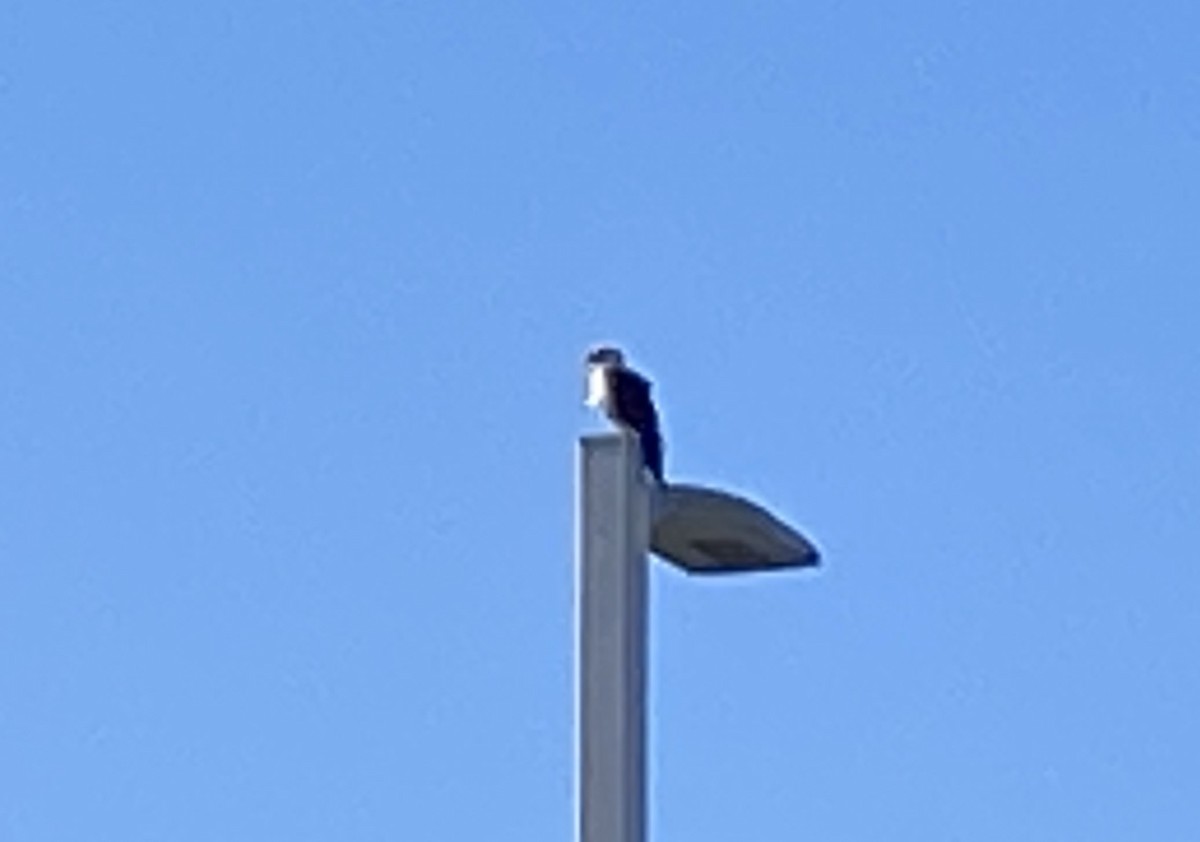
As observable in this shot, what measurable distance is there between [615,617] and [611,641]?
54mm

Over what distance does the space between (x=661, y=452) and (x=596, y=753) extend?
119 cm

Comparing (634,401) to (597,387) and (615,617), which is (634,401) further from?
(615,617)

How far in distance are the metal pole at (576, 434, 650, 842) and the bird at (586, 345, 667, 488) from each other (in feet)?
1.24

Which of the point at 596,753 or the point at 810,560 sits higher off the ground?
the point at 810,560

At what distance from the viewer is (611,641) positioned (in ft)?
33.1

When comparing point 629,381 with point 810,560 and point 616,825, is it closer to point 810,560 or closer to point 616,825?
point 810,560

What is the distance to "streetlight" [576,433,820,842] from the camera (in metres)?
9.94

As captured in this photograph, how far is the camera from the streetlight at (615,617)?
9938mm

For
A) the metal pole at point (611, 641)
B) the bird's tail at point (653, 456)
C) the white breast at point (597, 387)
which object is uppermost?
the white breast at point (597, 387)

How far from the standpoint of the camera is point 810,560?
1109 centimetres

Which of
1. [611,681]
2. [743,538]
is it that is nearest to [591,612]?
[611,681]

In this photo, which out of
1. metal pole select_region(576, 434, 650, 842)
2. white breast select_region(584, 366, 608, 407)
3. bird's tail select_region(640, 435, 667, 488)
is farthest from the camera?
white breast select_region(584, 366, 608, 407)

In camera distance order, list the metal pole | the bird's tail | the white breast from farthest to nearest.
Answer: the white breast → the bird's tail → the metal pole

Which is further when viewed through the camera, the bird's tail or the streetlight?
the bird's tail
